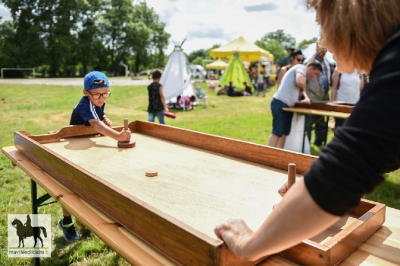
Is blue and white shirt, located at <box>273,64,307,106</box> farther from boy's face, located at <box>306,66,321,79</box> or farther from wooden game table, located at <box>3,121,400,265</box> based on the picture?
wooden game table, located at <box>3,121,400,265</box>

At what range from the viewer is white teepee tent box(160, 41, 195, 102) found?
476 inches

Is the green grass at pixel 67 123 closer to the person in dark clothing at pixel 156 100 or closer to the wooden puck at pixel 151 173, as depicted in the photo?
the wooden puck at pixel 151 173

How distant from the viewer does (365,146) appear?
0.68m

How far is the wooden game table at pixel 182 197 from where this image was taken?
109cm

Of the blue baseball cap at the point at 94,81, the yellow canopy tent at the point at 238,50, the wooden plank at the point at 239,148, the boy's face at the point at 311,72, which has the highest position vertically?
the yellow canopy tent at the point at 238,50

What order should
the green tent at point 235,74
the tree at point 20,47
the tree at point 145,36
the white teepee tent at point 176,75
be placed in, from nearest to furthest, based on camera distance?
the white teepee tent at point 176,75
the green tent at point 235,74
the tree at point 20,47
the tree at point 145,36

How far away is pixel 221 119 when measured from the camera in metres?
10.3

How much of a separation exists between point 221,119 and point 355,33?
950 cm

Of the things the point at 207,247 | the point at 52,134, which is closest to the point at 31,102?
the point at 52,134

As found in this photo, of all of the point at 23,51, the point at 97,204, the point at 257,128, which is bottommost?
the point at 257,128

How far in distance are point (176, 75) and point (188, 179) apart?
419 inches

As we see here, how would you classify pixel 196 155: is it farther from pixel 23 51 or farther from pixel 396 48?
pixel 23 51

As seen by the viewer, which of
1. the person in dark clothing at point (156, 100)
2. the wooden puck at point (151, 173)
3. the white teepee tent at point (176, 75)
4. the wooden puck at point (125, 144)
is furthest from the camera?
the white teepee tent at point (176, 75)

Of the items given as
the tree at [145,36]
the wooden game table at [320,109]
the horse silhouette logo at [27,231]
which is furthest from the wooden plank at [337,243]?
the tree at [145,36]
